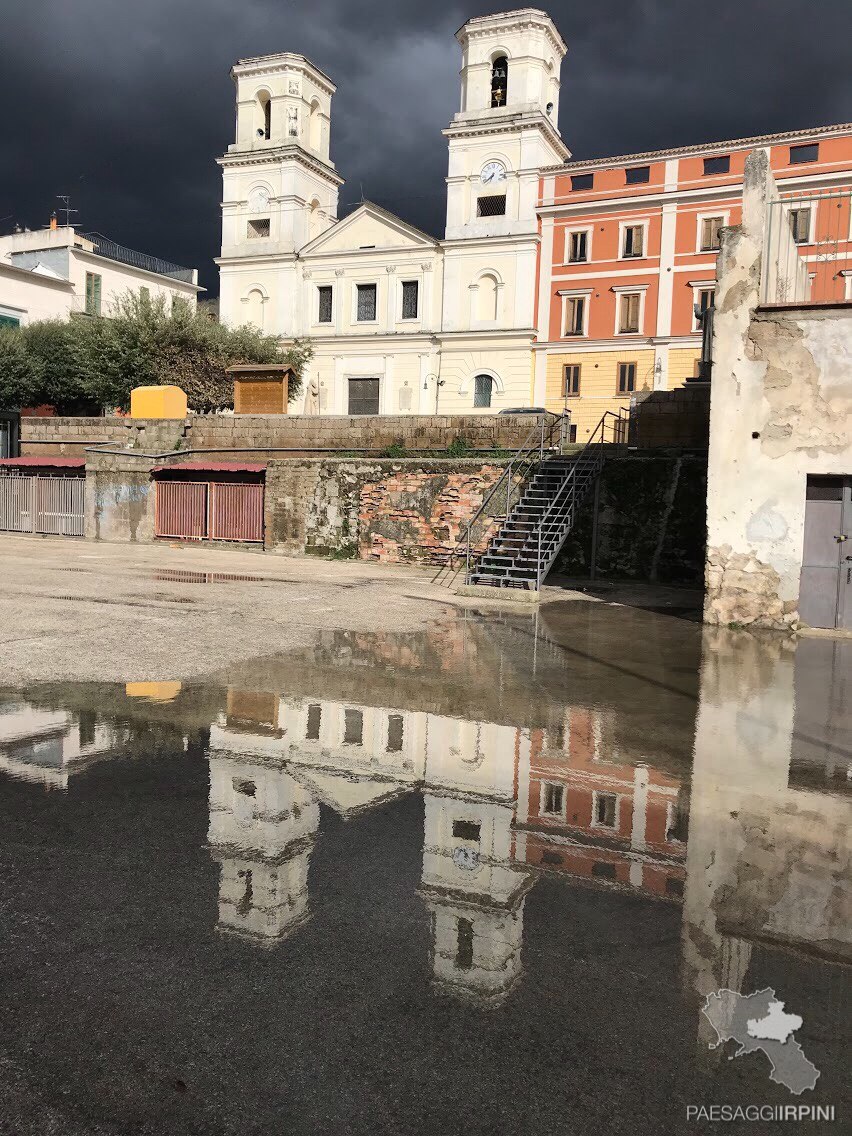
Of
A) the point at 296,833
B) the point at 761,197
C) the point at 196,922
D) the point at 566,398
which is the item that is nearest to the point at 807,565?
the point at 761,197

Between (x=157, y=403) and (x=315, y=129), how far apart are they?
2968cm

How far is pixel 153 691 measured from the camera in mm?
7379

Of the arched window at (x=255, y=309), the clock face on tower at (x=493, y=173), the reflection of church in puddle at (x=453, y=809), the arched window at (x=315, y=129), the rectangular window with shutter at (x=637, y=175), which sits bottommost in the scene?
the reflection of church in puddle at (x=453, y=809)

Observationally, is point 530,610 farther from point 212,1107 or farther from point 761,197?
point 212,1107

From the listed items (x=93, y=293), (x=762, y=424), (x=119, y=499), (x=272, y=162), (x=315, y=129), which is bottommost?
(x=119, y=499)

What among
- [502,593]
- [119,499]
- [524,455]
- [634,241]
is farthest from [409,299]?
[502,593]

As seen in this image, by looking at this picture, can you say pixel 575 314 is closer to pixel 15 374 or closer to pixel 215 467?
pixel 215 467

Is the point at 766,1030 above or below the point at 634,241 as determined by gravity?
below

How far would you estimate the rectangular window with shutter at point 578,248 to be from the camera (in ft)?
133

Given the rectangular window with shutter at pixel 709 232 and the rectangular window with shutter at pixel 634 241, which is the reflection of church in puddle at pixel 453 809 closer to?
the rectangular window with shutter at pixel 709 232

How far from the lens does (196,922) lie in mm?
3580

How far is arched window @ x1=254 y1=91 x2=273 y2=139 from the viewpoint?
156ft

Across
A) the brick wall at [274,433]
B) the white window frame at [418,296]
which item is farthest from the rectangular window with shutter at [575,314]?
the brick wall at [274,433]

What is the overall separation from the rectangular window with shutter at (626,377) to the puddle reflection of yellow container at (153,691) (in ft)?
116
